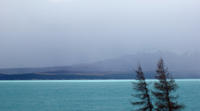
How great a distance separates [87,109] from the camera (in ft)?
271

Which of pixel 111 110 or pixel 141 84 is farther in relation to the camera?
pixel 111 110

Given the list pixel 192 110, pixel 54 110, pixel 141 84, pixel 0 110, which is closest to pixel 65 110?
pixel 54 110

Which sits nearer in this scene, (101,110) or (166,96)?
(166,96)

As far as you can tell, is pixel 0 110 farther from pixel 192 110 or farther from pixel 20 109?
pixel 192 110

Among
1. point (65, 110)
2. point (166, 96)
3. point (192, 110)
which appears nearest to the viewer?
point (166, 96)

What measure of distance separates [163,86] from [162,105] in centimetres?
142

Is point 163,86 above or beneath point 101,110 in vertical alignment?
above

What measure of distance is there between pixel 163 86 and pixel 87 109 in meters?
59.2

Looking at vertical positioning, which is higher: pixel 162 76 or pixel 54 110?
pixel 162 76

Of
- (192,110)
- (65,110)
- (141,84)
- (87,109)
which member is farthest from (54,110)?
(141,84)

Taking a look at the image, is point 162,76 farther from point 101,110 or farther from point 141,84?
point 101,110

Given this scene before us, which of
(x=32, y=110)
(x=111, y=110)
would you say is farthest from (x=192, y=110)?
(x=32, y=110)

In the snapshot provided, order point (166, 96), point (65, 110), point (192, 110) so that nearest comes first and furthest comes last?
point (166, 96), point (192, 110), point (65, 110)

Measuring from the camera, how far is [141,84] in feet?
83.6
